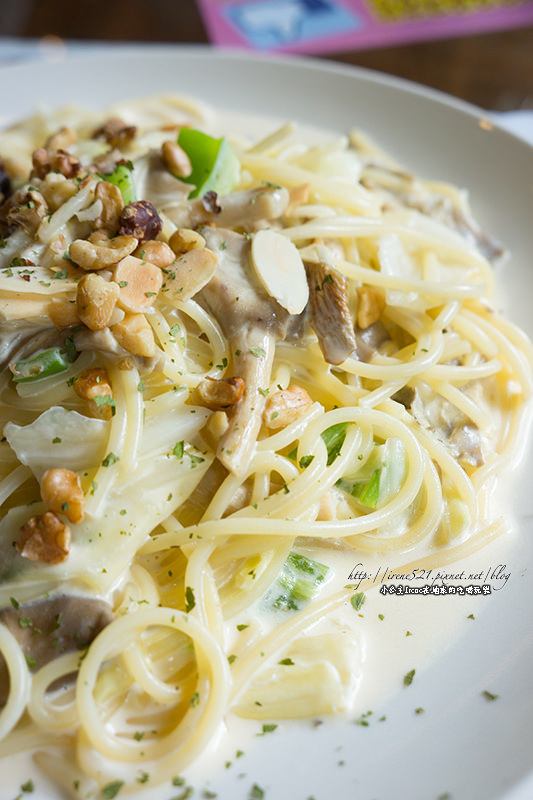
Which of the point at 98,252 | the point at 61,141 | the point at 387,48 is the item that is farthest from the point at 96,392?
the point at 387,48

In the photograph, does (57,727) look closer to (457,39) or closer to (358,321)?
(358,321)

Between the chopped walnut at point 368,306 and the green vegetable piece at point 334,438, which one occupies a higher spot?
the chopped walnut at point 368,306

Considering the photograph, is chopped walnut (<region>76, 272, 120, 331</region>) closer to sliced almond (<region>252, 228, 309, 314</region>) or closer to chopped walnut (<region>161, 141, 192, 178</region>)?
sliced almond (<region>252, 228, 309, 314</region>)

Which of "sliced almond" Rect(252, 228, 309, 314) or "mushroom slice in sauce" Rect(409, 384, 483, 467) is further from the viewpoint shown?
"mushroom slice in sauce" Rect(409, 384, 483, 467)

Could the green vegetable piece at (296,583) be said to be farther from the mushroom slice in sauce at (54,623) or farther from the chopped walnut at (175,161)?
the chopped walnut at (175,161)

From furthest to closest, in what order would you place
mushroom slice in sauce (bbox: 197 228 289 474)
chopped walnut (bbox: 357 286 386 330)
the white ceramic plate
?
1. chopped walnut (bbox: 357 286 386 330)
2. mushroom slice in sauce (bbox: 197 228 289 474)
3. the white ceramic plate

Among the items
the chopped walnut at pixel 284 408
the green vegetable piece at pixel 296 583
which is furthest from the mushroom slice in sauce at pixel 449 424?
the green vegetable piece at pixel 296 583

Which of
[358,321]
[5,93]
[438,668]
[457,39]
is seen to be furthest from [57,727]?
[457,39]

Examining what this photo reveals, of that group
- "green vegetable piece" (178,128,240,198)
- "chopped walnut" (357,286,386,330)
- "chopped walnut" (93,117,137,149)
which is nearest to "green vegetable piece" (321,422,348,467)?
"chopped walnut" (357,286,386,330)
